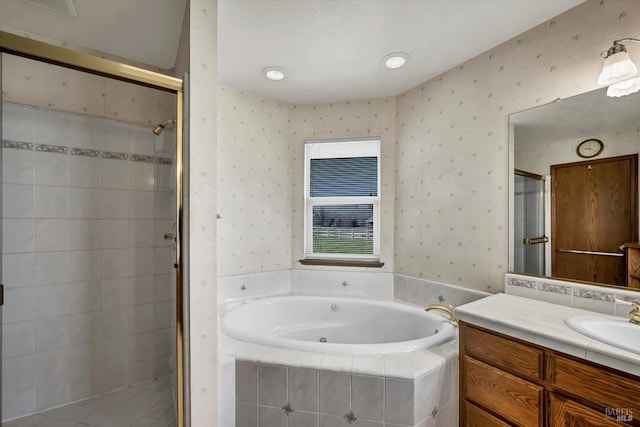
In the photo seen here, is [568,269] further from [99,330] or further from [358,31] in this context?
[99,330]

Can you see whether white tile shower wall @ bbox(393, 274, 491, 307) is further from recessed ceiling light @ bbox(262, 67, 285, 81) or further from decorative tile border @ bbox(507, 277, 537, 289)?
recessed ceiling light @ bbox(262, 67, 285, 81)

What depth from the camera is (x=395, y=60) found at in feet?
6.80

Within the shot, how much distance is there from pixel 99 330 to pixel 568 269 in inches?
115

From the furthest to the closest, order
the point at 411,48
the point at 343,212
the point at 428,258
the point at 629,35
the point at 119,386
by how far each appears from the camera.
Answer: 1. the point at 343,212
2. the point at 428,258
3. the point at 119,386
4. the point at 411,48
5. the point at 629,35

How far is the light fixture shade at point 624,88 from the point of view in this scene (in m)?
1.34

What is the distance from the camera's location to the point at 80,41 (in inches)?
73.8

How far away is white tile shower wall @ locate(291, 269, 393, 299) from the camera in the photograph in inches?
104

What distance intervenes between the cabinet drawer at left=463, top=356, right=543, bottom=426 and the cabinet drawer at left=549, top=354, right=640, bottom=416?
11cm

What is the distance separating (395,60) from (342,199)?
4.09 feet

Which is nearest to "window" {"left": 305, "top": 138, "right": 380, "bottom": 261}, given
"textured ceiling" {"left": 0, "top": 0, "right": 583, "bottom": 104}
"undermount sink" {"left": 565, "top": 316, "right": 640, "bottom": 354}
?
"textured ceiling" {"left": 0, "top": 0, "right": 583, "bottom": 104}

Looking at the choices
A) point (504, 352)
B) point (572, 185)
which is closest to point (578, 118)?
point (572, 185)

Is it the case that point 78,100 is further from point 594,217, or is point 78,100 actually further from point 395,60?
point 594,217

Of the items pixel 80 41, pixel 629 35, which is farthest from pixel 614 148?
pixel 80 41

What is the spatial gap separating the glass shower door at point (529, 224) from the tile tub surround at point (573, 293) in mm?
64
